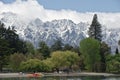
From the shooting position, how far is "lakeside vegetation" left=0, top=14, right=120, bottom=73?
109 m

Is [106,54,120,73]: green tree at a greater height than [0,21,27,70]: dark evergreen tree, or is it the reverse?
[0,21,27,70]: dark evergreen tree

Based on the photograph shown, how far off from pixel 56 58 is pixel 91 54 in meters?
12.8

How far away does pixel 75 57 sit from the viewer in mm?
118812

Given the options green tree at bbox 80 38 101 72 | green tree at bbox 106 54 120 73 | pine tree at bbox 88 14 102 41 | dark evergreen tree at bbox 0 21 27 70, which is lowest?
green tree at bbox 106 54 120 73

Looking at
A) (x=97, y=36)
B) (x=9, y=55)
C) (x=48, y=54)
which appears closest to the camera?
(x=9, y=55)

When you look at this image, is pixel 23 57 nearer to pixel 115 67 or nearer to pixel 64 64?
pixel 64 64

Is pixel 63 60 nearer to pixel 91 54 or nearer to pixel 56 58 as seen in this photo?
pixel 56 58

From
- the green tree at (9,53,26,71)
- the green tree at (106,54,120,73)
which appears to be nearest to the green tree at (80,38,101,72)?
the green tree at (106,54,120,73)

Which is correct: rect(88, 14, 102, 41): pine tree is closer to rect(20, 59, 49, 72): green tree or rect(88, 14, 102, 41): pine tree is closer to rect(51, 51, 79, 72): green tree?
rect(51, 51, 79, 72): green tree

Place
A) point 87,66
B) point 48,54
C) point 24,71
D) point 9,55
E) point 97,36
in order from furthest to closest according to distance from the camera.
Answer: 1. point 97,36
2. point 48,54
3. point 87,66
4. point 9,55
5. point 24,71

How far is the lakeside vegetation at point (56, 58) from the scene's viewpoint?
358 ft

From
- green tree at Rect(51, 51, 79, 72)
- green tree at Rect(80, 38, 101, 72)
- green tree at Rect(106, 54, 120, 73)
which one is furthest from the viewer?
green tree at Rect(80, 38, 101, 72)

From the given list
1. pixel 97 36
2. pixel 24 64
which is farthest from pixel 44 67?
pixel 97 36

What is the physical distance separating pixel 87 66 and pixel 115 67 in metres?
9.24
